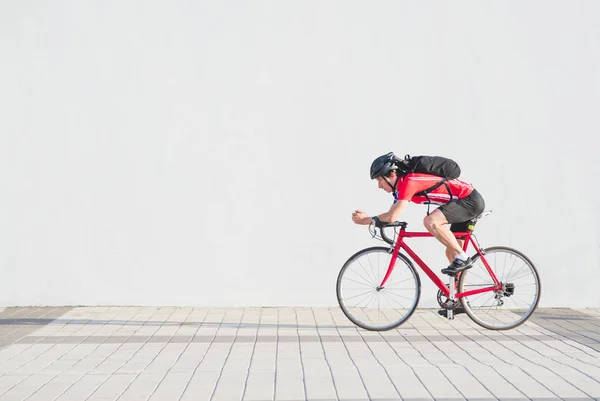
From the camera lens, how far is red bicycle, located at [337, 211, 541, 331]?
786 cm

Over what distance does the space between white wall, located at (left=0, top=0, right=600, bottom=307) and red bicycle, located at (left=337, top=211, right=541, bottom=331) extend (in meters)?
1.52

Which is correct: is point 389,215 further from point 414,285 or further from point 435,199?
point 414,285

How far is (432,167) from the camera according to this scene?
7664mm

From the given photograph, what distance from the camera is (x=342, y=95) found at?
948 cm

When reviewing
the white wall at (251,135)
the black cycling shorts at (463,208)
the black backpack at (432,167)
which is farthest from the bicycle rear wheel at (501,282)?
the white wall at (251,135)

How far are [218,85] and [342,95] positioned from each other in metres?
1.22

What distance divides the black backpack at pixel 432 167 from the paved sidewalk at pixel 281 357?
1.22 m

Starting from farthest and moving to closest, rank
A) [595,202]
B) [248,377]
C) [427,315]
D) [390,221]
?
[595,202] → [427,315] → [390,221] → [248,377]

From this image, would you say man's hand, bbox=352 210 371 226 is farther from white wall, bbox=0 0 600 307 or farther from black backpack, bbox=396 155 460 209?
white wall, bbox=0 0 600 307

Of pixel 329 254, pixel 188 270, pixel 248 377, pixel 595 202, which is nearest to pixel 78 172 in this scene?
pixel 188 270

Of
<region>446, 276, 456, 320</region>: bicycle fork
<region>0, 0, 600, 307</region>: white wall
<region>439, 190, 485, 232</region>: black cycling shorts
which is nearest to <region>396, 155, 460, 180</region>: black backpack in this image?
<region>439, 190, 485, 232</region>: black cycling shorts

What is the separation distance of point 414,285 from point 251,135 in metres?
2.47

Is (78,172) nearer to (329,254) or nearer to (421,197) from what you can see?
(329,254)

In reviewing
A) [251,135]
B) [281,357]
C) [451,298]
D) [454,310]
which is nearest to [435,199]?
[451,298]
